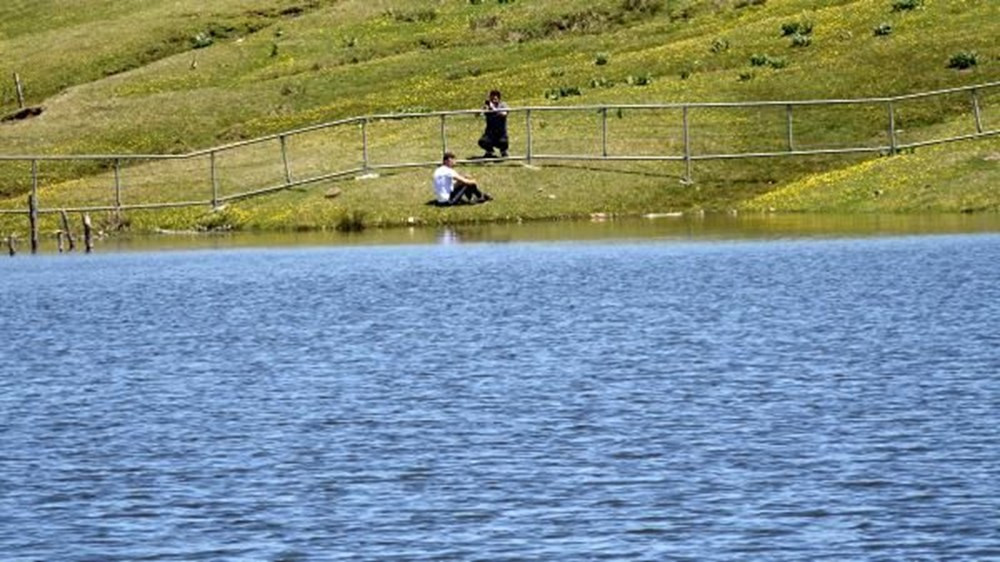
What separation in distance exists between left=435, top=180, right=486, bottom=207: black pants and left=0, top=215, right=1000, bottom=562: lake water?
1590 centimetres

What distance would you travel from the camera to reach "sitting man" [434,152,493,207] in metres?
73.7

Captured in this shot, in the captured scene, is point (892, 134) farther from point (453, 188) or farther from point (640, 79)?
point (640, 79)

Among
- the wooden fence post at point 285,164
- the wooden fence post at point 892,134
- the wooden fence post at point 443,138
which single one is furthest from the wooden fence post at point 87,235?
the wooden fence post at point 892,134

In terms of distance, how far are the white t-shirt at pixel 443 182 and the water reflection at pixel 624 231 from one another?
1.45 metres

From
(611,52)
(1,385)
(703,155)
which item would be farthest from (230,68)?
(1,385)

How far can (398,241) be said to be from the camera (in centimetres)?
6931

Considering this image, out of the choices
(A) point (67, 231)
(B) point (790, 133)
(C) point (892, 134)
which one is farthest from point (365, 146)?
(C) point (892, 134)

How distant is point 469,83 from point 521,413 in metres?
65.4

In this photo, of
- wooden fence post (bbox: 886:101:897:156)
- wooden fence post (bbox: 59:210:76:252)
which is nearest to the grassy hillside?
wooden fence post (bbox: 886:101:897:156)

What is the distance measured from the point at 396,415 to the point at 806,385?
5917 millimetres

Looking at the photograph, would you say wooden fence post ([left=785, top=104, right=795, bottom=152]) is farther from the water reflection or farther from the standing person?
the standing person

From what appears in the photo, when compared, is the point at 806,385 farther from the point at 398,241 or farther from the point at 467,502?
the point at 398,241

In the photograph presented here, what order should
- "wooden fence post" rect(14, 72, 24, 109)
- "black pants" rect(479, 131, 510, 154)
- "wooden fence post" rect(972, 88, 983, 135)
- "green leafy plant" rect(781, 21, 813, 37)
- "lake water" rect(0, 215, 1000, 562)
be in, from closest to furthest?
"lake water" rect(0, 215, 1000, 562) → "wooden fence post" rect(972, 88, 983, 135) → "black pants" rect(479, 131, 510, 154) → "green leafy plant" rect(781, 21, 813, 37) → "wooden fence post" rect(14, 72, 24, 109)

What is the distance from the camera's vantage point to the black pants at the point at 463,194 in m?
74.2
